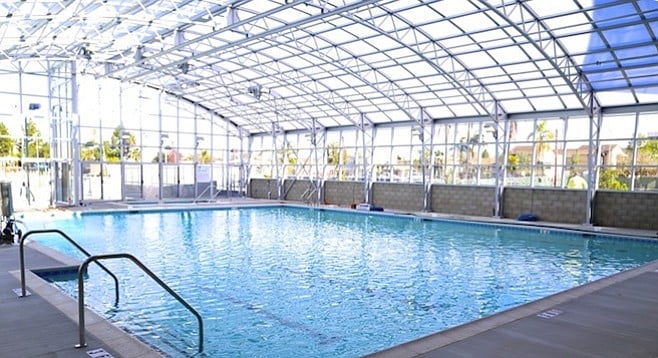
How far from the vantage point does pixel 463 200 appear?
65.5ft

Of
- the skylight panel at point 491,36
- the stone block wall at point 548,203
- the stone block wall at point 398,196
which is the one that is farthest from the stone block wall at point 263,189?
the skylight panel at point 491,36

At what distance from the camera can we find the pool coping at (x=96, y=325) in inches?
Answer: 168

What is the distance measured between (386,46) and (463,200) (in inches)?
298

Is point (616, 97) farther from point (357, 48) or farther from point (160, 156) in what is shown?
point (160, 156)

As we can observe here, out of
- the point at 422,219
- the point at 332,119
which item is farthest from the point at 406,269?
the point at 332,119

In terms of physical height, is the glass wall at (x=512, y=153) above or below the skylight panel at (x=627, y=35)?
below

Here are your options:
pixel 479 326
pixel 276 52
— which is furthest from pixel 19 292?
pixel 276 52

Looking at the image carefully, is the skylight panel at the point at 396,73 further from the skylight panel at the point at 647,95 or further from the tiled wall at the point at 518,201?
the skylight panel at the point at 647,95

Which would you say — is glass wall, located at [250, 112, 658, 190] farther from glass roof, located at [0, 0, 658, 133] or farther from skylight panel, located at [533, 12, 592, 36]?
skylight panel, located at [533, 12, 592, 36]

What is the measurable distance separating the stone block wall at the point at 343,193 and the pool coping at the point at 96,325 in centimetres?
1752

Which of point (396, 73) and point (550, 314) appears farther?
point (396, 73)

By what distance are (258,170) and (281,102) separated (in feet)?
21.9

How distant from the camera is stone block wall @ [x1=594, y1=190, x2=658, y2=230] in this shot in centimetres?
1513

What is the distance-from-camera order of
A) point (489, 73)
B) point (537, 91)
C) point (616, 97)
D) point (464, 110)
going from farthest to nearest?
point (464, 110) → point (537, 91) → point (489, 73) → point (616, 97)
